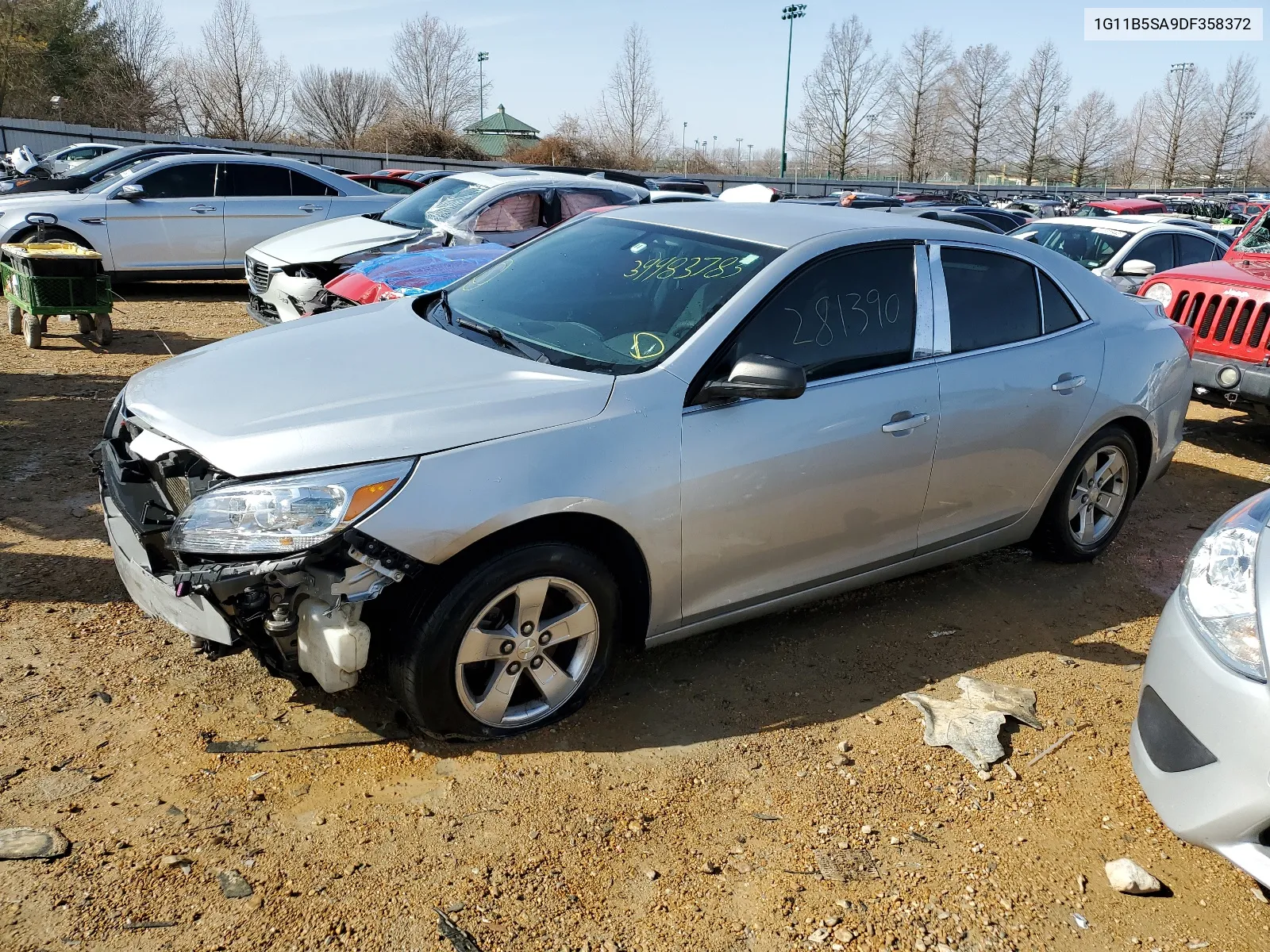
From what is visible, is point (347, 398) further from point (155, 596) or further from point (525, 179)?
point (525, 179)

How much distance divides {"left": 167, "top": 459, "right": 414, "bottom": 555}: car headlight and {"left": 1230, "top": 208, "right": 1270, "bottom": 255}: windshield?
881cm

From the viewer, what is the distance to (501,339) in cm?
374

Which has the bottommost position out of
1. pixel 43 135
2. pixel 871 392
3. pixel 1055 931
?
pixel 1055 931

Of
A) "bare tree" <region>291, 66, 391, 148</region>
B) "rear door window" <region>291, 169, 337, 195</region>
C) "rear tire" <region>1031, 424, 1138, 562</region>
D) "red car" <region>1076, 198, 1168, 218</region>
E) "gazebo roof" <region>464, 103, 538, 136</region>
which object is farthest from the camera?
"gazebo roof" <region>464, 103, 538, 136</region>

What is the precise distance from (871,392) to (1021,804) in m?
1.54

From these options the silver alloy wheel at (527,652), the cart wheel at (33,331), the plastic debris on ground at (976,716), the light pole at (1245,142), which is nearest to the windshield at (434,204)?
the cart wheel at (33,331)

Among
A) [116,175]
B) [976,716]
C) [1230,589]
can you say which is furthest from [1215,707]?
[116,175]

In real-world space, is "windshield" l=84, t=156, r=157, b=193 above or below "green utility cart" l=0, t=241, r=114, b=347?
above

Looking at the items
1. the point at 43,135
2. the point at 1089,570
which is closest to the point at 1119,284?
the point at 1089,570

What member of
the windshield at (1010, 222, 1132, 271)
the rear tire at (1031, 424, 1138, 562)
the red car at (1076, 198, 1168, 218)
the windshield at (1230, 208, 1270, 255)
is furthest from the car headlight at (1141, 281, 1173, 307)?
the red car at (1076, 198, 1168, 218)

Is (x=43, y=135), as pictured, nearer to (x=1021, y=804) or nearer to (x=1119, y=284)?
(x=1119, y=284)

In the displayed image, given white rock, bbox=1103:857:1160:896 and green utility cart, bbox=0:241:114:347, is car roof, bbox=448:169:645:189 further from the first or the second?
white rock, bbox=1103:857:1160:896

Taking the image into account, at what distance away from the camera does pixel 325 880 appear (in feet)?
8.73

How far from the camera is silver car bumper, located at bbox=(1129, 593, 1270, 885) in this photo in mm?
2455
